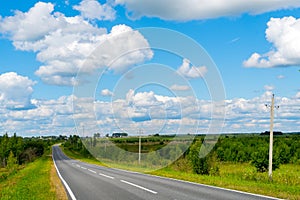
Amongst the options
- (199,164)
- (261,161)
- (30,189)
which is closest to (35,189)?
(30,189)

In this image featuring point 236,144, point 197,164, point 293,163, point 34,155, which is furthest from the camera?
point 34,155

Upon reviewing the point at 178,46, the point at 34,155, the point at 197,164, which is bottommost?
the point at 34,155

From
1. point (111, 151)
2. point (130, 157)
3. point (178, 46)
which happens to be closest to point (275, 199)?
point (178, 46)

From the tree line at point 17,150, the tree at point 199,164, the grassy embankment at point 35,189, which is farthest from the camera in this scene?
the tree line at point 17,150

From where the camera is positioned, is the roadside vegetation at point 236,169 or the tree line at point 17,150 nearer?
the roadside vegetation at point 236,169

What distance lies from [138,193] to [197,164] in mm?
17698

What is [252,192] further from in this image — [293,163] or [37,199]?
[293,163]

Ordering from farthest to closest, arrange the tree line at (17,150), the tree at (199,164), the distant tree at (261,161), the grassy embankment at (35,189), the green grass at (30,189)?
the tree line at (17,150) → the distant tree at (261,161) → the tree at (199,164) → the green grass at (30,189) → the grassy embankment at (35,189)

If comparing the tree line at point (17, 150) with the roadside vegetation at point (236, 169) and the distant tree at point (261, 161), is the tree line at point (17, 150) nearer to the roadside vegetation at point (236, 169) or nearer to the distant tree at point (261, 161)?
the roadside vegetation at point (236, 169)

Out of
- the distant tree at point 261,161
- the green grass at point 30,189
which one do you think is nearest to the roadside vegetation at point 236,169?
the distant tree at point 261,161

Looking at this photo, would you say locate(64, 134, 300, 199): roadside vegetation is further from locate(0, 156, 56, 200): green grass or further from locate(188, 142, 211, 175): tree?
locate(0, 156, 56, 200): green grass

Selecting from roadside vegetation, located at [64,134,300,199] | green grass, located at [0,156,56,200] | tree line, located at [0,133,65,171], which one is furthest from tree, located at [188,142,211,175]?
tree line, located at [0,133,65,171]

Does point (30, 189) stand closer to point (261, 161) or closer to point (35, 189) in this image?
point (35, 189)

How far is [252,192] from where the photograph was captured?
13375 millimetres
